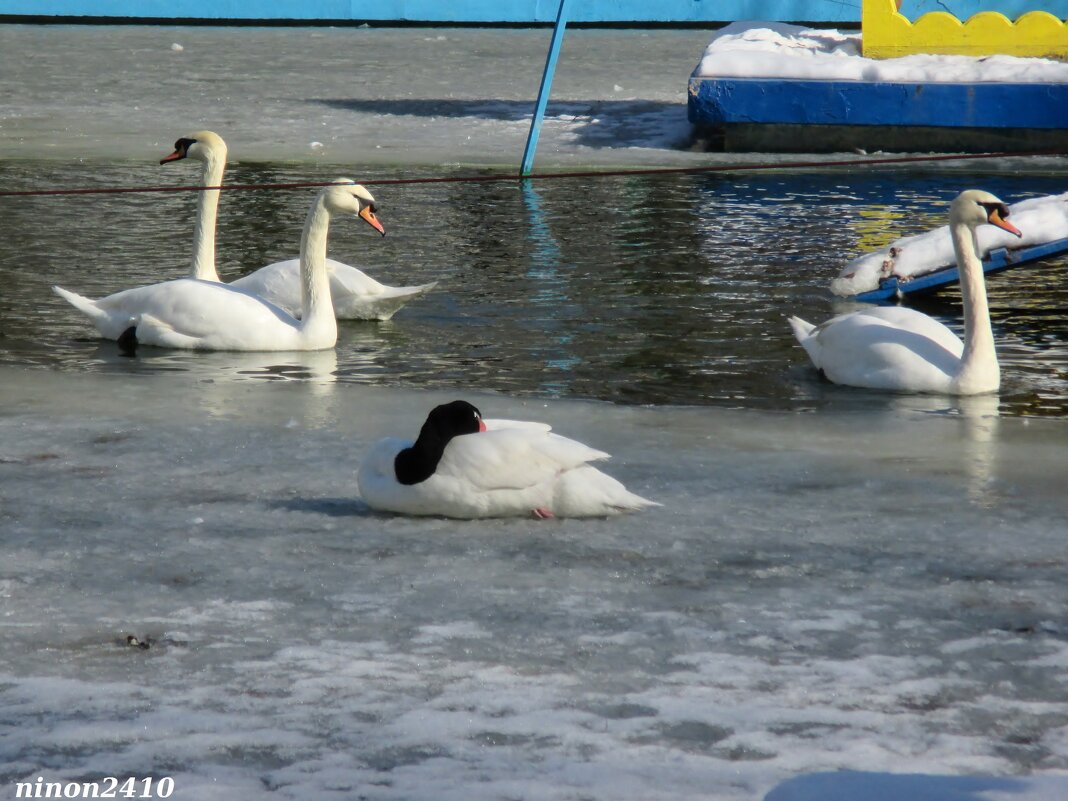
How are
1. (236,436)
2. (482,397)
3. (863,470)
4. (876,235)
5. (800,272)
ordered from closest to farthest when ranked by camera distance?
(863,470)
(236,436)
(482,397)
(800,272)
(876,235)

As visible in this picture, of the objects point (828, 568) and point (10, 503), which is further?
point (10, 503)

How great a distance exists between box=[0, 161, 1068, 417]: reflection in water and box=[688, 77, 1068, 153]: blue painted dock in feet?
4.85

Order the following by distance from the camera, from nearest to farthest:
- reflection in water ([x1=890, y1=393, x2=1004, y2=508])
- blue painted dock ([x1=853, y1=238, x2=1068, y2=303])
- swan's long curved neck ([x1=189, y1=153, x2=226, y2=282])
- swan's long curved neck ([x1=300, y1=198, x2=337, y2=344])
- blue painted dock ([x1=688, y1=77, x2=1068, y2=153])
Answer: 1. reflection in water ([x1=890, y1=393, x2=1004, y2=508])
2. swan's long curved neck ([x1=300, y1=198, x2=337, y2=344])
3. swan's long curved neck ([x1=189, y1=153, x2=226, y2=282])
4. blue painted dock ([x1=853, y1=238, x2=1068, y2=303])
5. blue painted dock ([x1=688, y1=77, x2=1068, y2=153])

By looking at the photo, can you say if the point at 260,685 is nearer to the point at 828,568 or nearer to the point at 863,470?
the point at 828,568

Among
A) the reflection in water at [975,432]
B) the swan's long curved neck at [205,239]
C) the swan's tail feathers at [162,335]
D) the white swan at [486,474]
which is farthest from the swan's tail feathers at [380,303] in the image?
the white swan at [486,474]

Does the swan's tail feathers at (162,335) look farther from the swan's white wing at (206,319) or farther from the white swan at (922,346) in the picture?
the white swan at (922,346)

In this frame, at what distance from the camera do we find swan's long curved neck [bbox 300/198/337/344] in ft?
26.0

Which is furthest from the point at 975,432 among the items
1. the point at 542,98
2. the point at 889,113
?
the point at 889,113

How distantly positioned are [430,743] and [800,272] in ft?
24.4

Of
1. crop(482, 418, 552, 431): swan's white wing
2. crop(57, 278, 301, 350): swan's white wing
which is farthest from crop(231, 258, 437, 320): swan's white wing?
crop(482, 418, 552, 431): swan's white wing

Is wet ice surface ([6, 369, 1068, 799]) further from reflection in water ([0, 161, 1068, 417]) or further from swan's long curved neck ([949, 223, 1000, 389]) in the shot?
reflection in water ([0, 161, 1068, 417])

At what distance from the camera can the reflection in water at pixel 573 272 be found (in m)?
7.53

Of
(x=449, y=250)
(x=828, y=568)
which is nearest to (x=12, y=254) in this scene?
(x=449, y=250)

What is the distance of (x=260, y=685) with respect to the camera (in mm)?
3568
